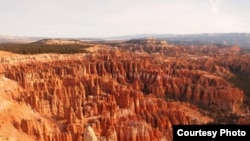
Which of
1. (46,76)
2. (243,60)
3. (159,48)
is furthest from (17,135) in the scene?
(159,48)

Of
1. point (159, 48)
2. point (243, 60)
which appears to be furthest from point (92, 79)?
point (159, 48)

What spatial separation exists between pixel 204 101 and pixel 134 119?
23954 millimetres

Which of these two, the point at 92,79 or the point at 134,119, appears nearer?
the point at 134,119

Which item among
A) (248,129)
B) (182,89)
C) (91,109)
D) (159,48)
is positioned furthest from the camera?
(159,48)

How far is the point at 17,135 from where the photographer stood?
33.4 meters

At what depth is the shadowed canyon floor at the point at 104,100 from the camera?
117 ft

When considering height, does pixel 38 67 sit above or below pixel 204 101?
above

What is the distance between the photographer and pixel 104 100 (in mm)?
48094

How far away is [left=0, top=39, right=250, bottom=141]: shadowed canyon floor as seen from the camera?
35731mm

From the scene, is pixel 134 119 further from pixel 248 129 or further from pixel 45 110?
pixel 248 129

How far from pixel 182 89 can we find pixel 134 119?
88.3 ft

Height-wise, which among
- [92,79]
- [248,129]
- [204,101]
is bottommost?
[204,101]

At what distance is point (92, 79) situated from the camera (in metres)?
59.2

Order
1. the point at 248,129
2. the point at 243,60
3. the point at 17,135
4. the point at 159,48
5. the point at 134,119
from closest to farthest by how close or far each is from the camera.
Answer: the point at 248,129, the point at 17,135, the point at 134,119, the point at 243,60, the point at 159,48
